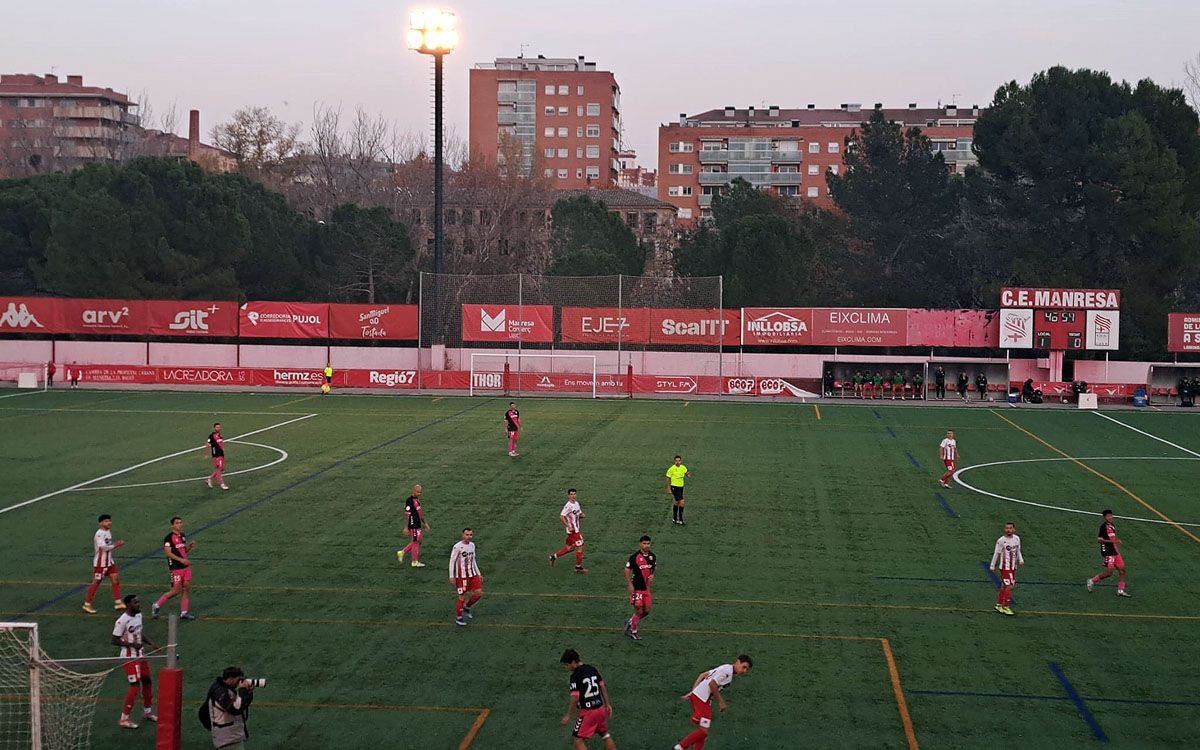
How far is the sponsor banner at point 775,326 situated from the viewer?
57.5 meters

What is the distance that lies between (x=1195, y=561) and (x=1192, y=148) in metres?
51.9

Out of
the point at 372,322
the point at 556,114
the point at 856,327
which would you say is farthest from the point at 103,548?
the point at 556,114

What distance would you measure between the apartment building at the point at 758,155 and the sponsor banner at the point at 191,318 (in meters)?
81.3

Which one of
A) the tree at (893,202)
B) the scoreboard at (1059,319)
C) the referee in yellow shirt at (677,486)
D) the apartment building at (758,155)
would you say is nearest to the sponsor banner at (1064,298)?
the scoreboard at (1059,319)

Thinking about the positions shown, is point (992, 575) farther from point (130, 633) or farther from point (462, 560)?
point (130, 633)

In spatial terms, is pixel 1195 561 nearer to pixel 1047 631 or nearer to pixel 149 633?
pixel 1047 631

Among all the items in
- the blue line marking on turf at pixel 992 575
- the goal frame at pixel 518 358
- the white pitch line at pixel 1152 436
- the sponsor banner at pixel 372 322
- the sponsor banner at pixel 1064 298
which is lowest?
the blue line marking on turf at pixel 992 575

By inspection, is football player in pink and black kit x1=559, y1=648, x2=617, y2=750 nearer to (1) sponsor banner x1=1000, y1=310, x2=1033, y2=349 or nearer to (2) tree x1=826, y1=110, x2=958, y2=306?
(1) sponsor banner x1=1000, y1=310, x2=1033, y2=349

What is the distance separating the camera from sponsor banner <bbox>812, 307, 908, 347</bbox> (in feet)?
187

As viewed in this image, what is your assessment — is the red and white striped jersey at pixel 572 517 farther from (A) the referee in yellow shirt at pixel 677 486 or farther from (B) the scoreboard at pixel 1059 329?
(B) the scoreboard at pixel 1059 329

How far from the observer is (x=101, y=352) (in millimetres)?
60000

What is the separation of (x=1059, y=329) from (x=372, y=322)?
117ft

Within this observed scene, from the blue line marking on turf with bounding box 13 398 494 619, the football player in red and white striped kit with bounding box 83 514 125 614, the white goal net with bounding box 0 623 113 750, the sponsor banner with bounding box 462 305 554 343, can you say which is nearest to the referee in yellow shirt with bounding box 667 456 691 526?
the blue line marking on turf with bounding box 13 398 494 619

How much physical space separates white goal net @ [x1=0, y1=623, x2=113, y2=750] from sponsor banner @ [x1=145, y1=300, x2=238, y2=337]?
151ft
